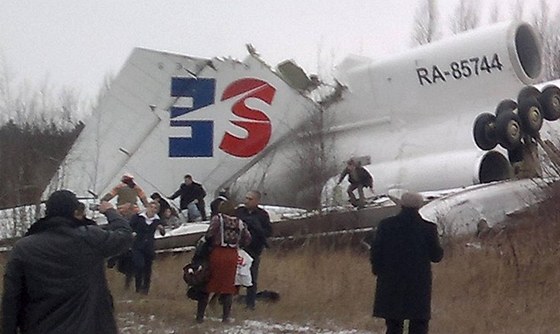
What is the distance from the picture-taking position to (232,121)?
1695 centimetres

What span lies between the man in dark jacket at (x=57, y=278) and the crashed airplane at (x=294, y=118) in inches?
465

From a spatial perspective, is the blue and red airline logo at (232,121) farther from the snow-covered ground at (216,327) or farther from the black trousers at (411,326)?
the black trousers at (411,326)

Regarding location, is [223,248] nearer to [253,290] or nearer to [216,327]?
[216,327]

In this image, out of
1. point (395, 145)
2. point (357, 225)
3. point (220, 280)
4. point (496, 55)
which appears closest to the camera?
point (220, 280)

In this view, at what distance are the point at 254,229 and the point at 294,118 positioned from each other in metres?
8.13

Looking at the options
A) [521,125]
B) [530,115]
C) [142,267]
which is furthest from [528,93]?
[142,267]

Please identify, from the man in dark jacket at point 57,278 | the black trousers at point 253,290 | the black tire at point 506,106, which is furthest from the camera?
the black tire at point 506,106

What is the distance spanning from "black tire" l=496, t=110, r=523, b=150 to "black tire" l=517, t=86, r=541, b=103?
35 centimetres

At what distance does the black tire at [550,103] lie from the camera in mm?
15281

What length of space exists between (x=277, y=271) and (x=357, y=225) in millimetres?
2625

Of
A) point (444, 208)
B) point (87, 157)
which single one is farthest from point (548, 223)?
point (87, 157)

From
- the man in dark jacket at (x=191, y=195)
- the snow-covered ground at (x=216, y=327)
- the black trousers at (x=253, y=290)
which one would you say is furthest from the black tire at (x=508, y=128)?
the snow-covered ground at (x=216, y=327)

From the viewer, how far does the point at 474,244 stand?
42.5ft

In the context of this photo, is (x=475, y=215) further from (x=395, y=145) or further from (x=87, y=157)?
(x=87, y=157)
